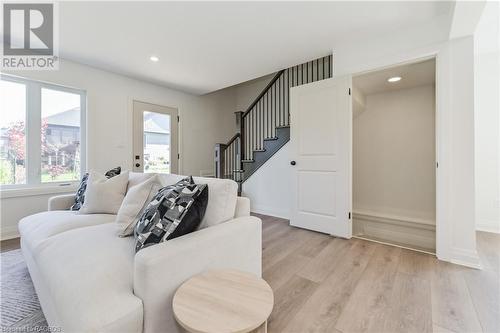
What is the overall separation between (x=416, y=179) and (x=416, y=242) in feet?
3.08

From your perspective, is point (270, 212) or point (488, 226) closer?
point (488, 226)

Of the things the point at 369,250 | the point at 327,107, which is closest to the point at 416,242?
the point at 369,250

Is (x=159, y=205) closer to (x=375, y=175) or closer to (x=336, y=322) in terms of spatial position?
(x=336, y=322)

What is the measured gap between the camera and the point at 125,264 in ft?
3.80

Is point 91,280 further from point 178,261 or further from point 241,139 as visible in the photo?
point 241,139

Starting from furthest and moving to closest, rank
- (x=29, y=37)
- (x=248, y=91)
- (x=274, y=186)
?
(x=248, y=91)
(x=274, y=186)
(x=29, y=37)

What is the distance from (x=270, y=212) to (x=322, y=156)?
4.85 feet

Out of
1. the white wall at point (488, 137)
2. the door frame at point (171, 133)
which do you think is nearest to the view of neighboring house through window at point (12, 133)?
the door frame at point (171, 133)

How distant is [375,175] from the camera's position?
3.72 metres

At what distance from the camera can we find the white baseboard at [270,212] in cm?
372

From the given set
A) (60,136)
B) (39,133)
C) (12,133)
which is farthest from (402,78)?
(12,133)

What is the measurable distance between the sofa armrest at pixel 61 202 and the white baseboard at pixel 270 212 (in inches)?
108

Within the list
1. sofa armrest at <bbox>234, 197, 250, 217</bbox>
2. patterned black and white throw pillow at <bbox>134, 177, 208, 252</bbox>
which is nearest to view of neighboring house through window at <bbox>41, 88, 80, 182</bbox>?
patterned black and white throw pillow at <bbox>134, 177, 208, 252</bbox>

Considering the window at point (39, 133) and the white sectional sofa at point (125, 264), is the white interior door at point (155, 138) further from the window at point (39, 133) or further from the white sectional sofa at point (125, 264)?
the white sectional sofa at point (125, 264)
